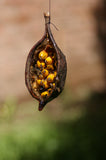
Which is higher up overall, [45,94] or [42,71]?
[42,71]

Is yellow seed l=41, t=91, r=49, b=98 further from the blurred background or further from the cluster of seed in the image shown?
the blurred background

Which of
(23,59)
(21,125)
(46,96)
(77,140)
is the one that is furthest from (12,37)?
(46,96)

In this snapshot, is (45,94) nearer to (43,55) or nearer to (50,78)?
(50,78)

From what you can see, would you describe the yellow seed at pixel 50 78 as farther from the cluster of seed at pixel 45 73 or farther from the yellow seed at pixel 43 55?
the yellow seed at pixel 43 55

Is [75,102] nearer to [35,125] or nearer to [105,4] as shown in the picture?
[35,125]

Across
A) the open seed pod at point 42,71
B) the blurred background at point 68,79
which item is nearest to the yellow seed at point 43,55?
the open seed pod at point 42,71

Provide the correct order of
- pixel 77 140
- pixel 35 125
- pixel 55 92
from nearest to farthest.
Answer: pixel 55 92
pixel 77 140
pixel 35 125

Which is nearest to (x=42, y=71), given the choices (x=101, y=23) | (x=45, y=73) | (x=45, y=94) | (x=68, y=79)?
(x=45, y=73)
